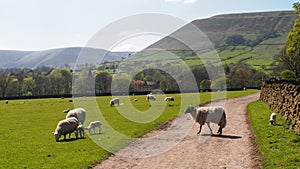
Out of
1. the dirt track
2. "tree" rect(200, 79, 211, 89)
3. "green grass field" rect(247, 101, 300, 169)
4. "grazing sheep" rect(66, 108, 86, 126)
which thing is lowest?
the dirt track

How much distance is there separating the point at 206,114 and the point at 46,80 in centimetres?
12194

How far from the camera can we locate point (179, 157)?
15289 millimetres

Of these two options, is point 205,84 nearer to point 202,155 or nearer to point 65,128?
point 65,128

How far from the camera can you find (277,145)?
53.8 feet

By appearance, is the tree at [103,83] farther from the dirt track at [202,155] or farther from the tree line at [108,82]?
the dirt track at [202,155]

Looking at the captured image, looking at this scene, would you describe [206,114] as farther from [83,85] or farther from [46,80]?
[46,80]

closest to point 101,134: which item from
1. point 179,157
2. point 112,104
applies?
point 179,157

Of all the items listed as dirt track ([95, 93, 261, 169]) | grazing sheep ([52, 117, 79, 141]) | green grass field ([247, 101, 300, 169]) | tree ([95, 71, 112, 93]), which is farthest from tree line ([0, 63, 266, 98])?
dirt track ([95, 93, 261, 169])

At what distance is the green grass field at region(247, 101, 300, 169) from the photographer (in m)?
13.3

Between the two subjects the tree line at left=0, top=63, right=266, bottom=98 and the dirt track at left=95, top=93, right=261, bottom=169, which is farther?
the tree line at left=0, top=63, right=266, bottom=98

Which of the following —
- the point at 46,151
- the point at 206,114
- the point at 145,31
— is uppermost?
the point at 145,31

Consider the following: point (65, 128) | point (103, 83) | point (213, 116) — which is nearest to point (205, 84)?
point (103, 83)

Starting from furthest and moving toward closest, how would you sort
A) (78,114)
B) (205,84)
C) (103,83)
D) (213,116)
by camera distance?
(205,84), (103,83), (78,114), (213,116)

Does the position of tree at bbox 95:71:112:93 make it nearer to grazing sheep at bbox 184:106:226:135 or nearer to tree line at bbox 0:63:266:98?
tree line at bbox 0:63:266:98
